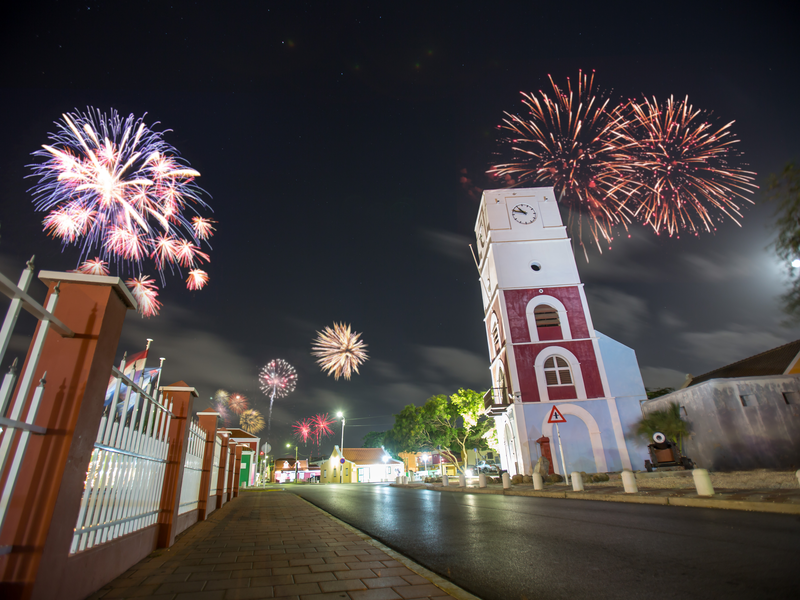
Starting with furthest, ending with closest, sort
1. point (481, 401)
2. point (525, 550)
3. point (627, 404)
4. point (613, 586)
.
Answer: point (481, 401) → point (627, 404) → point (525, 550) → point (613, 586)

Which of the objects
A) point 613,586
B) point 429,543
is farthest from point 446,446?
point 613,586

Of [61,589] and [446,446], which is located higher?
[446,446]

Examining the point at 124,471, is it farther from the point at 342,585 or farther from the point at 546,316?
the point at 546,316

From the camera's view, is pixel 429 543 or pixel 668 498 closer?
pixel 429 543

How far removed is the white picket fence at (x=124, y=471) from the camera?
3178 millimetres

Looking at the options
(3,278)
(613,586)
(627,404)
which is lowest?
(613,586)

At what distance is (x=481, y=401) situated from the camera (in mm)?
32344

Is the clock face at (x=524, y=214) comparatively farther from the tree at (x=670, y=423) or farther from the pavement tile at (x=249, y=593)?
the pavement tile at (x=249, y=593)

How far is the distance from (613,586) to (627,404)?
2563 centimetres

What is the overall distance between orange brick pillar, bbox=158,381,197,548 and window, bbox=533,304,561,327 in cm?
2444

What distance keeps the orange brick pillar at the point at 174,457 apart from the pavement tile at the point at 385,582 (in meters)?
3.28

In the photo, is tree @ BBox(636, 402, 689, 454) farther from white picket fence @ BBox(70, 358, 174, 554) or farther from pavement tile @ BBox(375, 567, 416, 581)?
white picket fence @ BBox(70, 358, 174, 554)

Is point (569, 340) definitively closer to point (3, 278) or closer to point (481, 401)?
point (481, 401)

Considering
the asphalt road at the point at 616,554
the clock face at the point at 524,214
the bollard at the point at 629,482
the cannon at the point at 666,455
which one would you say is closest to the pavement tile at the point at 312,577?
the asphalt road at the point at 616,554
